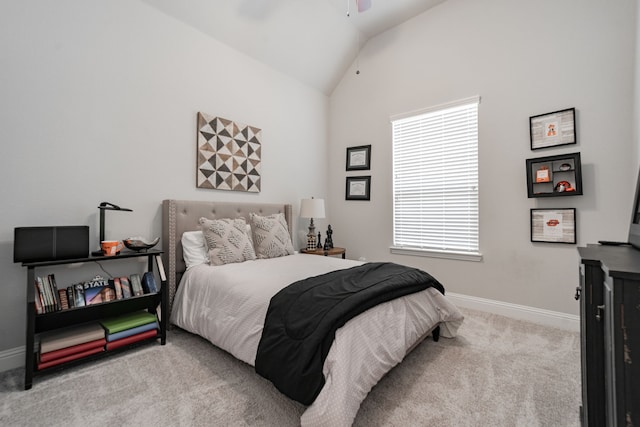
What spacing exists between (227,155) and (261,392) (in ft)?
7.89

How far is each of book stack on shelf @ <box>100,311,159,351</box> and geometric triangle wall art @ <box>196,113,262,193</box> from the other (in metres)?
1.35

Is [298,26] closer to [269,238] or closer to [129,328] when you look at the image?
[269,238]

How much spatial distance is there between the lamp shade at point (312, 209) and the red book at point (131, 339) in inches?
80.3

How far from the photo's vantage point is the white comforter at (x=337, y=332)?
1.31 meters

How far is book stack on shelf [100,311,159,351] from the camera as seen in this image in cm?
209

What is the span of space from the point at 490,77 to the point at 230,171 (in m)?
3.01

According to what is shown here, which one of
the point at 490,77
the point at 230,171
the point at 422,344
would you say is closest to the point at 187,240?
the point at 230,171

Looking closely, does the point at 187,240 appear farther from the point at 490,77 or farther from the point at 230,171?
the point at 490,77

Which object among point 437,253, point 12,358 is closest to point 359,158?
point 437,253

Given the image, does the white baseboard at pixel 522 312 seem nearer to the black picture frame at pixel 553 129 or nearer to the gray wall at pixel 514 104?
the gray wall at pixel 514 104

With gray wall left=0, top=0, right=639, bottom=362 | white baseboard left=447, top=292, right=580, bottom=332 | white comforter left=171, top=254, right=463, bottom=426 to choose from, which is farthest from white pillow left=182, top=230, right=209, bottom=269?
white baseboard left=447, top=292, right=580, bottom=332

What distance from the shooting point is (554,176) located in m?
2.72

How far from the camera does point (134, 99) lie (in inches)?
101

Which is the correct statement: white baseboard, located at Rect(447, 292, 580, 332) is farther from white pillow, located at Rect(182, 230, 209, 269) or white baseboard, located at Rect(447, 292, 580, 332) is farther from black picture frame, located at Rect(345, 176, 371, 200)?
white pillow, located at Rect(182, 230, 209, 269)
